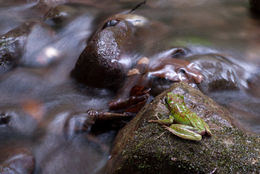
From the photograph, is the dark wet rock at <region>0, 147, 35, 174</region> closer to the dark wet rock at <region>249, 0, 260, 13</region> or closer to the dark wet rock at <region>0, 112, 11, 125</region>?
the dark wet rock at <region>0, 112, 11, 125</region>

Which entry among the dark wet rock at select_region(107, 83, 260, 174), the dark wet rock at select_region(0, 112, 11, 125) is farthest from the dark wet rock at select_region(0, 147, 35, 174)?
the dark wet rock at select_region(107, 83, 260, 174)

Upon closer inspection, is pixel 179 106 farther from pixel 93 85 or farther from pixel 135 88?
pixel 93 85

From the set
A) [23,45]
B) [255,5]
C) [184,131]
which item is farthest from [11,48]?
[255,5]

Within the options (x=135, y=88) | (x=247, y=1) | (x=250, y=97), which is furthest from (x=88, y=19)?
(x=247, y=1)

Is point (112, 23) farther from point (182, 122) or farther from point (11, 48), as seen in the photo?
point (182, 122)

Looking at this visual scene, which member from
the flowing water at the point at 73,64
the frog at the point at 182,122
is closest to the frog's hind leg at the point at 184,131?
the frog at the point at 182,122

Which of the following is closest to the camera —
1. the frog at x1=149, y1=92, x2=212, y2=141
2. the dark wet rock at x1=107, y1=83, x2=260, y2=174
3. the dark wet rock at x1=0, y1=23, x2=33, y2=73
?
the dark wet rock at x1=107, y1=83, x2=260, y2=174

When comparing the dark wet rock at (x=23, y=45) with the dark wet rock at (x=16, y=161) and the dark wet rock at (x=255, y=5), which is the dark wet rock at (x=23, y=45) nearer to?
the dark wet rock at (x=16, y=161)
